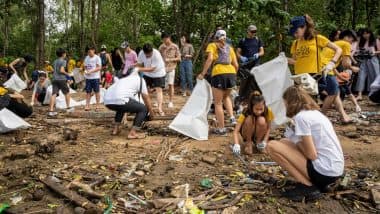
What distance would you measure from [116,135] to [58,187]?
2470 millimetres

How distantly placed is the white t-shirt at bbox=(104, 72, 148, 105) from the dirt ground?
24.4 inches

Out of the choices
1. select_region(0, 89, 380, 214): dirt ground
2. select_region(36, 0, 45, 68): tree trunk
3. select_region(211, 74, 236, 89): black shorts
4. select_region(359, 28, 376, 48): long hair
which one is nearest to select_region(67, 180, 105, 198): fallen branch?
select_region(0, 89, 380, 214): dirt ground

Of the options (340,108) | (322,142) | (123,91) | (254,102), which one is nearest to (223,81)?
(254,102)

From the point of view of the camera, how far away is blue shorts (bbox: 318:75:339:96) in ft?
21.5

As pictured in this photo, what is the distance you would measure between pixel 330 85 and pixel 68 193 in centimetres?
417

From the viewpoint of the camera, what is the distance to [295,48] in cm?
645

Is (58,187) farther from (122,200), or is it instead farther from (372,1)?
(372,1)

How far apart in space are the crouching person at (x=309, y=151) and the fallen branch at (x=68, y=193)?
6.01 ft

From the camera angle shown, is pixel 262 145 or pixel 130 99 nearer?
pixel 262 145

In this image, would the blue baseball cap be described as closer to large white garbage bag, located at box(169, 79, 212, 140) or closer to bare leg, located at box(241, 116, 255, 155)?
bare leg, located at box(241, 116, 255, 155)

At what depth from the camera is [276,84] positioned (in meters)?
6.60

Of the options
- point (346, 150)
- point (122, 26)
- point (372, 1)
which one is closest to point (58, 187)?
point (346, 150)

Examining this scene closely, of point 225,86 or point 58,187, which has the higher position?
point 225,86

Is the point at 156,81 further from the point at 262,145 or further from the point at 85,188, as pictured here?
the point at 85,188
